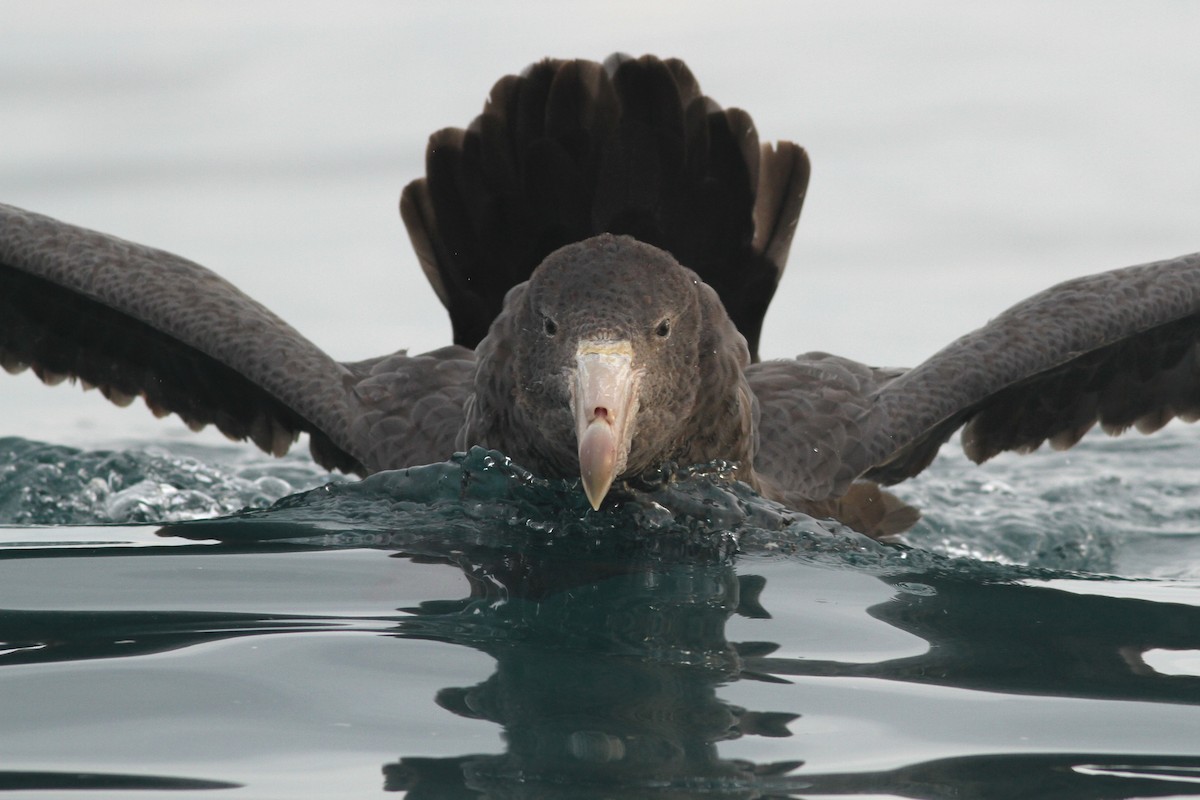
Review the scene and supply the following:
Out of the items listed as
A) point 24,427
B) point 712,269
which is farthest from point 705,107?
point 24,427

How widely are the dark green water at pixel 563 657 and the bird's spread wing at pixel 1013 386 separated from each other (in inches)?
50.5

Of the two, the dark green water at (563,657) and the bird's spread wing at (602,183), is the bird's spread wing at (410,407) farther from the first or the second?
the dark green water at (563,657)

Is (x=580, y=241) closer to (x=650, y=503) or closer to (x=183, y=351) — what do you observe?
(x=650, y=503)

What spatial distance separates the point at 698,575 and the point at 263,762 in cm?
178

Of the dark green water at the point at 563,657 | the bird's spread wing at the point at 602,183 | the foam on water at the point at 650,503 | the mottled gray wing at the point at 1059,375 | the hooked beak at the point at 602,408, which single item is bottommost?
the dark green water at the point at 563,657

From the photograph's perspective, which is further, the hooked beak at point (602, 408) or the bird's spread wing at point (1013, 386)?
the bird's spread wing at point (1013, 386)

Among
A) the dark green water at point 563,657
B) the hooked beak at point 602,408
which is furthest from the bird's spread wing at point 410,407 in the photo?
the hooked beak at point 602,408

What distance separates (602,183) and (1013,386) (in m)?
1.92

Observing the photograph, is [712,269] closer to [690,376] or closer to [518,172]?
[518,172]

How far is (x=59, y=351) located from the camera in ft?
24.9

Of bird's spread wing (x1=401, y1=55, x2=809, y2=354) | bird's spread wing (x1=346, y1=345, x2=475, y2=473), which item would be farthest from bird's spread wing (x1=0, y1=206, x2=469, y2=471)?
bird's spread wing (x1=401, y1=55, x2=809, y2=354)

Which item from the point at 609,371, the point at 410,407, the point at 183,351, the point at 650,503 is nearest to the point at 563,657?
the point at 609,371

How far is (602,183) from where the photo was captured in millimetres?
6863

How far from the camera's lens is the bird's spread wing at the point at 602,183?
22.4 ft
